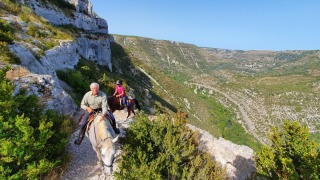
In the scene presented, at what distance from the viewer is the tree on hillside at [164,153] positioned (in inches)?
366

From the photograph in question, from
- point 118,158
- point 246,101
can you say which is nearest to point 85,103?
point 118,158

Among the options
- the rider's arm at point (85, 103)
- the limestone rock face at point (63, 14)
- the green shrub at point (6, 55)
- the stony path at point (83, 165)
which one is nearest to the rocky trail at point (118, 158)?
the stony path at point (83, 165)

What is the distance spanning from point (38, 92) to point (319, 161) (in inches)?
522

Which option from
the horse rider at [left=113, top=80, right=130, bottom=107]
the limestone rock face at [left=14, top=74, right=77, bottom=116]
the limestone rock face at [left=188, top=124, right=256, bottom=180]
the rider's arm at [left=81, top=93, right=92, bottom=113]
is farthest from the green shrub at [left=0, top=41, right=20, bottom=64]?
the limestone rock face at [left=188, top=124, right=256, bottom=180]

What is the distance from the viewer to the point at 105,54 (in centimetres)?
6116

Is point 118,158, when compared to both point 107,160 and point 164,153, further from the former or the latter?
point 107,160

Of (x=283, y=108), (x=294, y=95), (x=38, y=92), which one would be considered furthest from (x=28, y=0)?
(x=294, y=95)

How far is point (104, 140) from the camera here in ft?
26.9

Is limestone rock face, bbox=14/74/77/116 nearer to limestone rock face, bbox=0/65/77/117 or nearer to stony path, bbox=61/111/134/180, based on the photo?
limestone rock face, bbox=0/65/77/117

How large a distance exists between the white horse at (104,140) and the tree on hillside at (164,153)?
965 millimetres

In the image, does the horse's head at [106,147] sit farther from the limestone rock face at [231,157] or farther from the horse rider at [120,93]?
the limestone rock face at [231,157]

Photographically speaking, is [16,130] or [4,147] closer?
[4,147]

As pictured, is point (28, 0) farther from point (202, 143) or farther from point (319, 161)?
point (319, 161)

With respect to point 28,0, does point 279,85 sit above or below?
below
